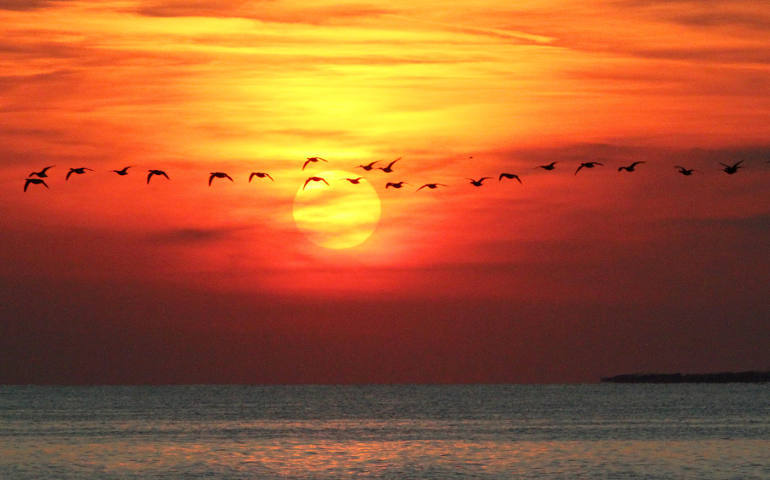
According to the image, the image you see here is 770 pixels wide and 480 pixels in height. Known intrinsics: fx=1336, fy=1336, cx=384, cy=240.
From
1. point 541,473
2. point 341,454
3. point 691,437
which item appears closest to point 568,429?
point 691,437

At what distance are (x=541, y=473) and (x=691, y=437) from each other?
135 ft

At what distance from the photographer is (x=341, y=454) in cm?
10512

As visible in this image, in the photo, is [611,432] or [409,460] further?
[611,432]

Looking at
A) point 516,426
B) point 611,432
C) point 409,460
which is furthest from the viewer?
point 516,426

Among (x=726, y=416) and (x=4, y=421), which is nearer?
(x=4, y=421)

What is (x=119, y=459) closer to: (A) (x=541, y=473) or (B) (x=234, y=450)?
(B) (x=234, y=450)

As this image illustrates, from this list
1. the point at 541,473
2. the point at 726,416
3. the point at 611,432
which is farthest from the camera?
the point at 726,416

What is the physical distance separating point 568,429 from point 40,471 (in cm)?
6568

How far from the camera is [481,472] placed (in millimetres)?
87750

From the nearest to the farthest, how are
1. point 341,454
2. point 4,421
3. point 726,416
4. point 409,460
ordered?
point 409,460
point 341,454
point 4,421
point 726,416

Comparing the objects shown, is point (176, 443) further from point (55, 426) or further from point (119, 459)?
point (55, 426)

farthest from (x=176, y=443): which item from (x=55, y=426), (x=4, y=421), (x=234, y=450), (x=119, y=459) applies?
(x=4, y=421)

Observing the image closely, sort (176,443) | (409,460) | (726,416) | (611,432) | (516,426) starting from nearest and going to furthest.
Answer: (409,460), (176,443), (611,432), (516,426), (726,416)

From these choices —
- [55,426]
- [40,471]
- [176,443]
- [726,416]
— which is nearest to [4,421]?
[55,426]
